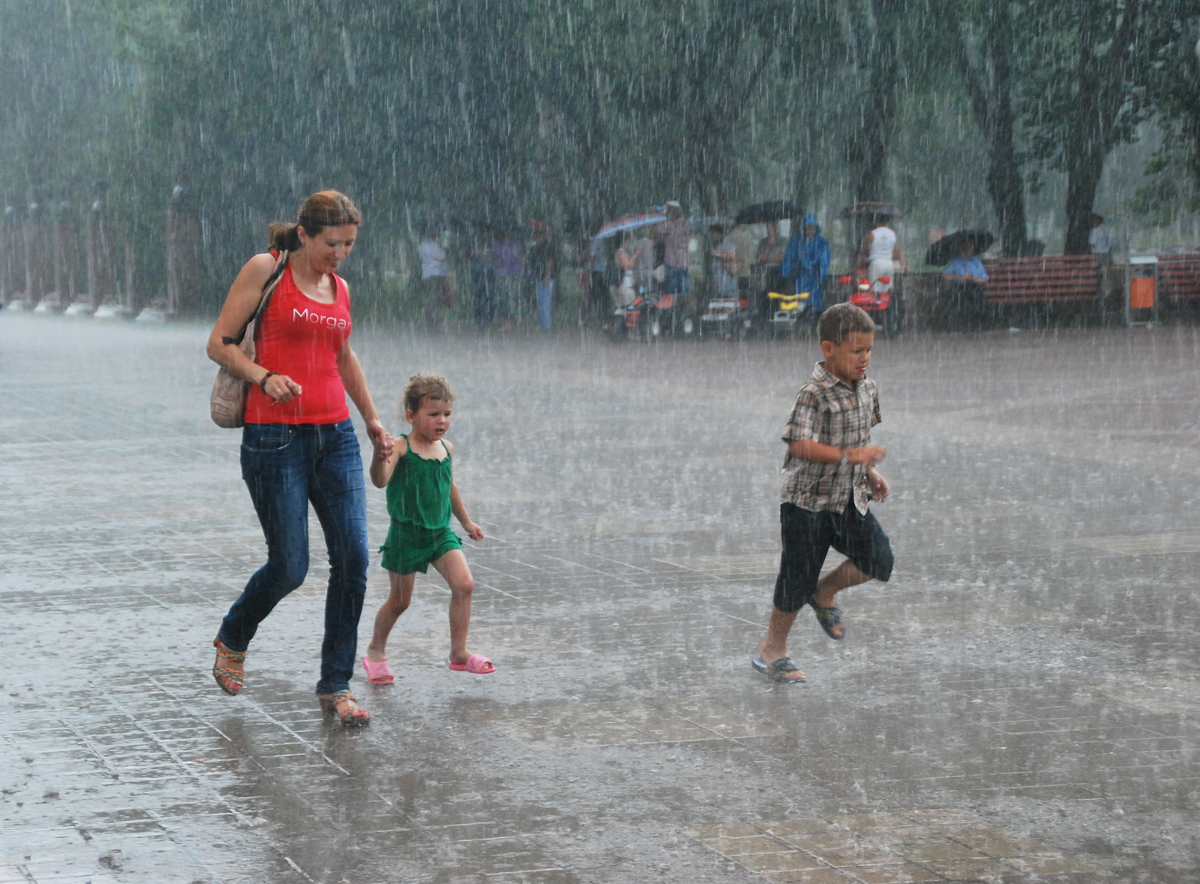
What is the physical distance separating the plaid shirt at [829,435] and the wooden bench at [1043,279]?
21.3 meters

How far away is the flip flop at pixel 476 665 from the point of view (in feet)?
18.9

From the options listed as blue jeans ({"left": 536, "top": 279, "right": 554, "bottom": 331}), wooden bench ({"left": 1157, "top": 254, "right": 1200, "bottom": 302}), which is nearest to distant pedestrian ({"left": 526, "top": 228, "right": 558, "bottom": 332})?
blue jeans ({"left": 536, "top": 279, "right": 554, "bottom": 331})

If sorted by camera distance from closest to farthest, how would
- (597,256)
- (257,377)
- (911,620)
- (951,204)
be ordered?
(257,377), (911,620), (597,256), (951,204)

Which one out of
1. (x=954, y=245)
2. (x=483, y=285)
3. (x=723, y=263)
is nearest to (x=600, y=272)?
(x=483, y=285)

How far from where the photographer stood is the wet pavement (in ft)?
13.4

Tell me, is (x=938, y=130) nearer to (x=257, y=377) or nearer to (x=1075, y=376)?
(x=1075, y=376)

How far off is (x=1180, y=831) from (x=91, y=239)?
148ft

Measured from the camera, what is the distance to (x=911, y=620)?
21.8 feet

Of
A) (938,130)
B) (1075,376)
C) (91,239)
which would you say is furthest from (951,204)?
(1075,376)

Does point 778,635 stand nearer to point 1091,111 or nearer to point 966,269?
point 966,269

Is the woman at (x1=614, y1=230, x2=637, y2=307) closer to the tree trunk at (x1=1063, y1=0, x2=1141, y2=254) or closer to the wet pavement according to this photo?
the tree trunk at (x1=1063, y1=0, x2=1141, y2=254)

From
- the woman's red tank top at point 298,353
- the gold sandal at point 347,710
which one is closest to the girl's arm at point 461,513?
the woman's red tank top at point 298,353

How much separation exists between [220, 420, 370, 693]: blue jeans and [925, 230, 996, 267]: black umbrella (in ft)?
69.9

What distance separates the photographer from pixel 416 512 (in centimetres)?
565
